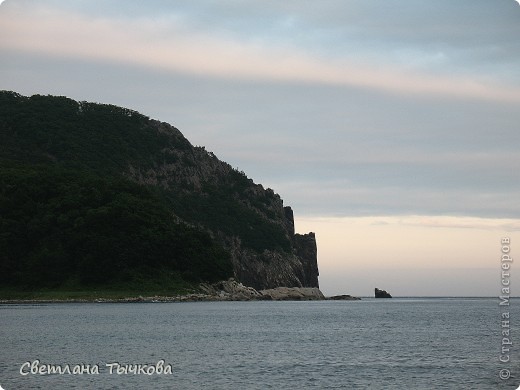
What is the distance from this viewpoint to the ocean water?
5156 cm

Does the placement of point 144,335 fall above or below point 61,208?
below

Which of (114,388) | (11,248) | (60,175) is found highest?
(60,175)

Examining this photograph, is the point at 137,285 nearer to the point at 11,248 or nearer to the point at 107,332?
the point at 11,248

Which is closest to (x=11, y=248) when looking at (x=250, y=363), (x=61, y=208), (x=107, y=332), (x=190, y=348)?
(x=61, y=208)

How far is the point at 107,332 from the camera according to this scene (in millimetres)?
83250

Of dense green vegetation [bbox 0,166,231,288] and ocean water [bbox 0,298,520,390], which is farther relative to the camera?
dense green vegetation [bbox 0,166,231,288]

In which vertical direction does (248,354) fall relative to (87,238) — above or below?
below

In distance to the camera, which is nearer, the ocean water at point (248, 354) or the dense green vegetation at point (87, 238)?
the ocean water at point (248, 354)

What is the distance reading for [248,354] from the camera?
2613 inches

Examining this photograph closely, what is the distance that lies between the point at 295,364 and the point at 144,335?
26.1 meters

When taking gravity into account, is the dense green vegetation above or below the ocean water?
above

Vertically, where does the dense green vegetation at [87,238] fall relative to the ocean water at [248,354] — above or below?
above

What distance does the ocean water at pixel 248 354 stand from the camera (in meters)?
51.6

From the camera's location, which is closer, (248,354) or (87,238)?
(248,354)
